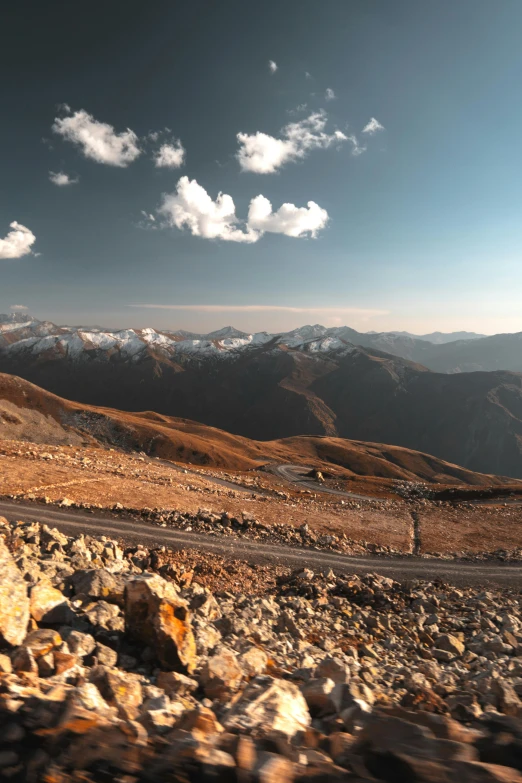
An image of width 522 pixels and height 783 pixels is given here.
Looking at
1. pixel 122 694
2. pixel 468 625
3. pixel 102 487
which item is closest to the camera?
pixel 122 694

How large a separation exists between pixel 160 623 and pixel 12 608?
11.5 feet

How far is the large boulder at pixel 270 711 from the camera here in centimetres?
672

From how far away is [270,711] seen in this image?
23.5 ft

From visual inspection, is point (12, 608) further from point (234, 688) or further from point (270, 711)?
point (270, 711)

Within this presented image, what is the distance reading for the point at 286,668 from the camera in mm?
10773


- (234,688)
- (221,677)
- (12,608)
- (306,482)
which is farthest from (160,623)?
(306,482)

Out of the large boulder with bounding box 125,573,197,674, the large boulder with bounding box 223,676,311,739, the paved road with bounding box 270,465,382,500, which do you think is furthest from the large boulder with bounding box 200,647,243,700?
the paved road with bounding box 270,465,382,500

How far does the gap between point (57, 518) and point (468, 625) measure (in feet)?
83.5

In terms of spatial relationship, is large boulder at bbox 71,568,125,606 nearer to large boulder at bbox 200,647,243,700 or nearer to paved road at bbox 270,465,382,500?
large boulder at bbox 200,647,243,700

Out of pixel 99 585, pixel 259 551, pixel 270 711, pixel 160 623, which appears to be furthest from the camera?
pixel 259 551

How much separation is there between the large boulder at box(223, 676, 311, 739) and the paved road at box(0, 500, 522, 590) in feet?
53.5

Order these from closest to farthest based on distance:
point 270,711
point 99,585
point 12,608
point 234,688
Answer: point 270,711
point 234,688
point 12,608
point 99,585

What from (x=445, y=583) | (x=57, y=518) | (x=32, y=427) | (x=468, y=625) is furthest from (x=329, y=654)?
(x=32, y=427)

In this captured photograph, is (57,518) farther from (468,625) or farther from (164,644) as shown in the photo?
(468,625)
